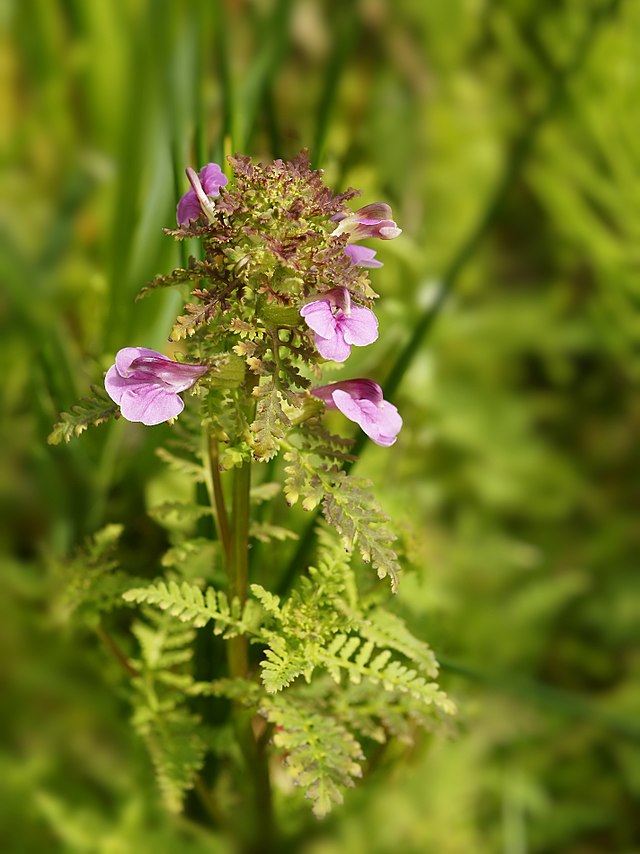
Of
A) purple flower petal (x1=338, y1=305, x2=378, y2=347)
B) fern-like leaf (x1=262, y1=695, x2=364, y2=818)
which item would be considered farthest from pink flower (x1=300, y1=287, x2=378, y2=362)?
fern-like leaf (x1=262, y1=695, x2=364, y2=818)

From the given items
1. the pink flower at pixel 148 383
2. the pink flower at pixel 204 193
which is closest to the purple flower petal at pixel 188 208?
the pink flower at pixel 204 193

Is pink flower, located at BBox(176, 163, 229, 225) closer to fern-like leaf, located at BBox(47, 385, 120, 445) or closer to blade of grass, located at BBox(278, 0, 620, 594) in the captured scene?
fern-like leaf, located at BBox(47, 385, 120, 445)

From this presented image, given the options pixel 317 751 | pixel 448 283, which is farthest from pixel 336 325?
pixel 448 283

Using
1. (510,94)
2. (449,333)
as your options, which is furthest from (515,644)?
(510,94)

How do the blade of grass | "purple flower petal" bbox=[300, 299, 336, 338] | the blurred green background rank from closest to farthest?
"purple flower petal" bbox=[300, 299, 336, 338] → the blade of grass → the blurred green background

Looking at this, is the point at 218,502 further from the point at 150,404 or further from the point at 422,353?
the point at 422,353

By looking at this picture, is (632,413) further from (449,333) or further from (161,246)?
(161,246)

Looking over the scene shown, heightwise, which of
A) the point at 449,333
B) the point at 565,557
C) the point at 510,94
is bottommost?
the point at 565,557
